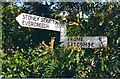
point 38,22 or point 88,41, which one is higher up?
point 38,22

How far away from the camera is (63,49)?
338 centimetres

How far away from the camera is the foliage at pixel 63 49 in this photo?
3.34 m

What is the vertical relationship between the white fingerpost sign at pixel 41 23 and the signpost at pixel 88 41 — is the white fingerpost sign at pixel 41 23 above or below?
above

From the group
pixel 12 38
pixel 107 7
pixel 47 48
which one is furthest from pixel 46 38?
pixel 107 7

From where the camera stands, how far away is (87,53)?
336 centimetres

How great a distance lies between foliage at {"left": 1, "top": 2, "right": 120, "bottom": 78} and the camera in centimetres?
334

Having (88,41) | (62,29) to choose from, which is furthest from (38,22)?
(88,41)

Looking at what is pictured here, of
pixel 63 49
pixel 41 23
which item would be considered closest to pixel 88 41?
pixel 63 49

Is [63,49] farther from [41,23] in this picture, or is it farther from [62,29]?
[41,23]

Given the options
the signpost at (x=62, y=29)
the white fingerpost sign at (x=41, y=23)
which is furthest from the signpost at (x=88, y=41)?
the white fingerpost sign at (x=41, y=23)

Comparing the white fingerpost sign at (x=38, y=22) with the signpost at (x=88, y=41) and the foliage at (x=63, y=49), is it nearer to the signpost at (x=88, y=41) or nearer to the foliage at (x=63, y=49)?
the foliage at (x=63, y=49)

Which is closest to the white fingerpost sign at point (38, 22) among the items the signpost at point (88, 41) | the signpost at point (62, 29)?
the signpost at point (62, 29)

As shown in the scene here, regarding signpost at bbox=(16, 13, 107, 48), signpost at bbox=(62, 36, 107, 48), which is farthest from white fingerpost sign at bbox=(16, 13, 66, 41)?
signpost at bbox=(62, 36, 107, 48)

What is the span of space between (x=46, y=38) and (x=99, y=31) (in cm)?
54
